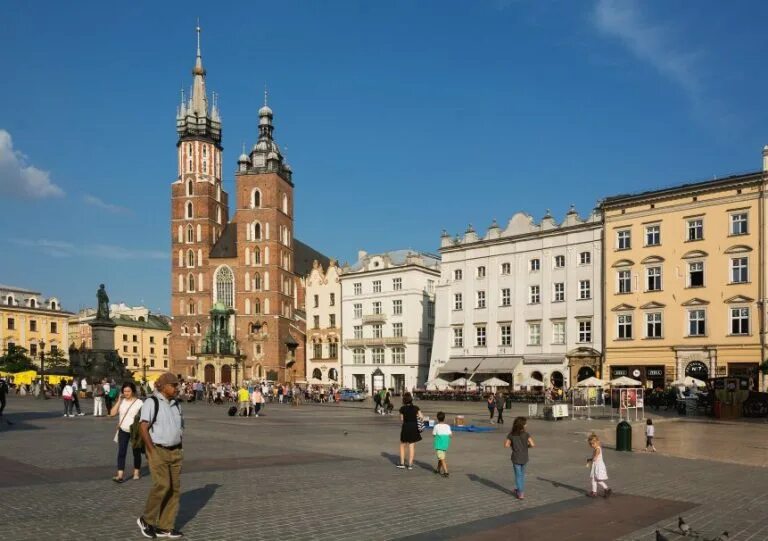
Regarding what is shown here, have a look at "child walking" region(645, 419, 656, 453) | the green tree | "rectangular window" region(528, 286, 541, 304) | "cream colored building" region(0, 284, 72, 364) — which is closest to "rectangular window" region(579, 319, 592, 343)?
"rectangular window" region(528, 286, 541, 304)

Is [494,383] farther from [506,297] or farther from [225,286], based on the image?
[225,286]

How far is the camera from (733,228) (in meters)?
48.0

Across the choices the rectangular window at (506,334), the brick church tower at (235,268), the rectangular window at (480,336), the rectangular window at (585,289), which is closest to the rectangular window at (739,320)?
the rectangular window at (585,289)

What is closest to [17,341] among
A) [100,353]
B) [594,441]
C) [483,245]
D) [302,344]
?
[302,344]

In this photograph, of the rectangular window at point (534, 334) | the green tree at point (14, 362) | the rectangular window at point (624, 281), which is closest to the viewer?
the rectangular window at point (624, 281)

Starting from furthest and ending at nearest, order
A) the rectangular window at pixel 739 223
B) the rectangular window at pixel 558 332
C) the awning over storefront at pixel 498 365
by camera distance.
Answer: the awning over storefront at pixel 498 365, the rectangular window at pixel 558 332, the rectangular window at pixel 739 223

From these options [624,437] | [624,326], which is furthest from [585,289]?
[624,437]

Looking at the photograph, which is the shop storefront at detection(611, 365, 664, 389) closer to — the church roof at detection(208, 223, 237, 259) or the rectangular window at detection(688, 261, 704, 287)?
the rectangular window at detection(688, 261, 704, 287)

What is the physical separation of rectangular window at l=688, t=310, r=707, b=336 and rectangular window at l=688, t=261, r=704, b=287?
6.26 ft

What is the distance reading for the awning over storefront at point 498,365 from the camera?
5831cm

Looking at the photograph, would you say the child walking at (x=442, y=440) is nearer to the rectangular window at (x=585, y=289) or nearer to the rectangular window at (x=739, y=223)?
the rectangular window at (x=739, y=223)

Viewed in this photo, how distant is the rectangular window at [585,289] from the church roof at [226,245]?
194 feet

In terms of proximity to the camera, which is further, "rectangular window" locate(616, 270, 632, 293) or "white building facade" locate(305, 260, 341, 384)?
"white building facade" locate(305, 260, 341, 384)

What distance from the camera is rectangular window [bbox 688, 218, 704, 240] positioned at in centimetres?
4950
